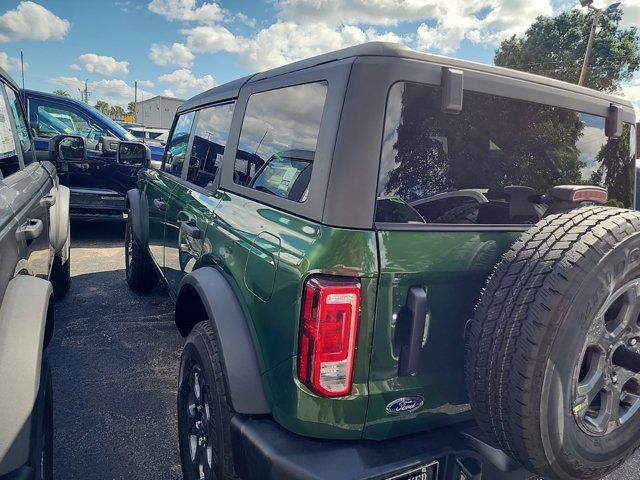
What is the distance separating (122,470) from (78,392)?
0.91 metres

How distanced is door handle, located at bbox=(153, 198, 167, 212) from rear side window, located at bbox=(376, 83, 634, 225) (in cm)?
223

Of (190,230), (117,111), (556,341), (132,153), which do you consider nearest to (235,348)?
(190,230)

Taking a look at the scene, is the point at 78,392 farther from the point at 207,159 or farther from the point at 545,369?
the point at 545,369

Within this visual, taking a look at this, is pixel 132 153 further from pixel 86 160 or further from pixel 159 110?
pixel 159 110

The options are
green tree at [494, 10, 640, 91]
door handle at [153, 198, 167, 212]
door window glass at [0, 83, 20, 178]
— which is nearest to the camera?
door window glass at [0, 83, 20, 178]

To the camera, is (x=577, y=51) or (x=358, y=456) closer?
(x=358, y=456)

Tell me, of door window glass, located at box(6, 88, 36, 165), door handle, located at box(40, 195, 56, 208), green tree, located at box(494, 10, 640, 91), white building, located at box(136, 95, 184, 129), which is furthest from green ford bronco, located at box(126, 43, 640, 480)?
white building, located at box(136, 95, 184, 129)

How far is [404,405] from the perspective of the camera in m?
1.59

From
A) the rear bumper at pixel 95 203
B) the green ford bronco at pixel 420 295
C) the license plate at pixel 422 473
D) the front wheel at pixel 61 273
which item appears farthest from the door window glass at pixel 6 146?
the rear bumper at pixel 95 203

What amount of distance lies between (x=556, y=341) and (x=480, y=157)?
0.74m

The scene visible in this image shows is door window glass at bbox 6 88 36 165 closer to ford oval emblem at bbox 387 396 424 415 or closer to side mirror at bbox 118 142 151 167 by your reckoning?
side mirror at bbox 118 142 151 167

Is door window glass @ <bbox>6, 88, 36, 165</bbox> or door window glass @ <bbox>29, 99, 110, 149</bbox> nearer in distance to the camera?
door window glass @ <bbox>6, 88, 36, 165</bbox>

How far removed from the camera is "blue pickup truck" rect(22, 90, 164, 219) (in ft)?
21.0

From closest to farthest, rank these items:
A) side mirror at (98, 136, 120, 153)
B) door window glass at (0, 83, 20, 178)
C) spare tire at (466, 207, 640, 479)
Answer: spare tire at (466, 207, 640, 479)
door window glass at (0, 83, 20, 178)
side mirror at (98, 136, 120, 153)
